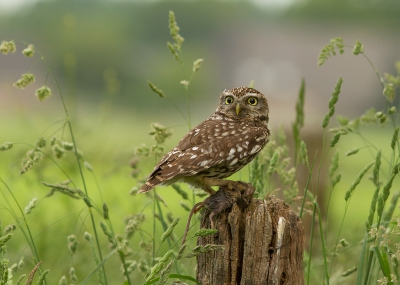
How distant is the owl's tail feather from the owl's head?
38.6 inches

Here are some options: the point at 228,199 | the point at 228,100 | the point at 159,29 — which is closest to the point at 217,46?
the point at 159,29

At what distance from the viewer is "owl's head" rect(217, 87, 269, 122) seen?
3.65 metres

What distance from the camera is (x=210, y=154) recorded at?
9.53ft

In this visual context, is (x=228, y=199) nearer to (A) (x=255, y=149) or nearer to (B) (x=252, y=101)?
(A) (x=255, y=149)

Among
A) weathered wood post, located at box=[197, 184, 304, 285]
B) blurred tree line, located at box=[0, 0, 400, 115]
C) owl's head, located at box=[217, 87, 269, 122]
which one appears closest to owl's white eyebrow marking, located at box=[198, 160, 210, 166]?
weathered wood post, located at box=[197, 184, 304, 285]

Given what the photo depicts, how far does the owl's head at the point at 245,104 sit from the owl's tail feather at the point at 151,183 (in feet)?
3.22

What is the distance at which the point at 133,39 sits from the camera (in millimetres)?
50438

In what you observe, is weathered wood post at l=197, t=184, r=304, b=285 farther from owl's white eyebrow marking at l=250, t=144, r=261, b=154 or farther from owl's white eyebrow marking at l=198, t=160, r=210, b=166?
owl's white eyebrow marking at l=250, t=144, r=261, b=154

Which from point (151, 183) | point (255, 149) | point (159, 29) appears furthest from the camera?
point (159, 29)

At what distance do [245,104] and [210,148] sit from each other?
80 cm

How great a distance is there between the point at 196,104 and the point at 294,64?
292 inches

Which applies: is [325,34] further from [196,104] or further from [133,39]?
[133,39]

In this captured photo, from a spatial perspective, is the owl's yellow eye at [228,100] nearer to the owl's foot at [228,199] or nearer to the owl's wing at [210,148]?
the owl's wing at [210,148]

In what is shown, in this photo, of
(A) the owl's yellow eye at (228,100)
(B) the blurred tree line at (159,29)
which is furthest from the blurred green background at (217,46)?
(A) the owl's yellow eye at (228,100)
